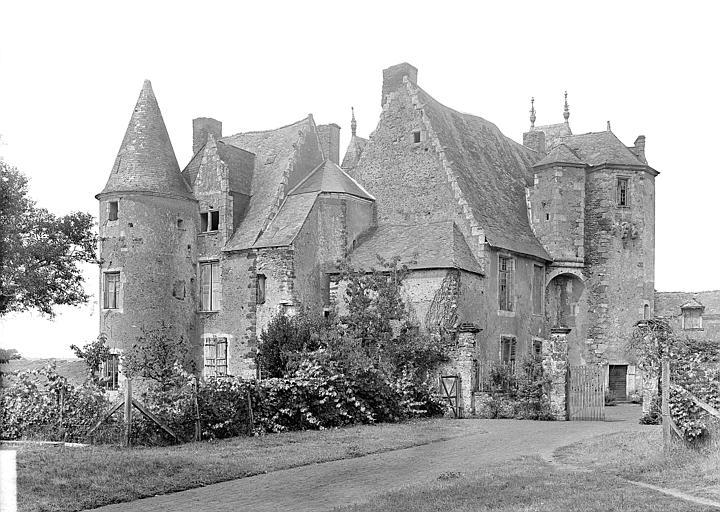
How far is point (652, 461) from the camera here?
15.6 m

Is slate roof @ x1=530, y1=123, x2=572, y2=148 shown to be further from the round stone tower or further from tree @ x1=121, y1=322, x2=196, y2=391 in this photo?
tree @ x1=121, y1=322, x2=196, y2=391

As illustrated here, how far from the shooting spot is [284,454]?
17875mm

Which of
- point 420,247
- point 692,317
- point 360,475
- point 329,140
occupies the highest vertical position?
point 329,140

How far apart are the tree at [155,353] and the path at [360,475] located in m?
13.2

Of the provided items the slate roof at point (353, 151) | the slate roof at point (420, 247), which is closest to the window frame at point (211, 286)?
the slate roof at point (420, 247)

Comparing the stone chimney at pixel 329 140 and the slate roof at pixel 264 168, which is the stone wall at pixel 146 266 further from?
the stone chimney at pixel 329 140

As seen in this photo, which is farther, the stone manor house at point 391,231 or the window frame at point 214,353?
the window frame at point 214,353

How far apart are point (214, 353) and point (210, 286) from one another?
2.60 meters

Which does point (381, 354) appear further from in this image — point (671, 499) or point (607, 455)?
point (671, 499)

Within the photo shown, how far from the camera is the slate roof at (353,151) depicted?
49250 mm

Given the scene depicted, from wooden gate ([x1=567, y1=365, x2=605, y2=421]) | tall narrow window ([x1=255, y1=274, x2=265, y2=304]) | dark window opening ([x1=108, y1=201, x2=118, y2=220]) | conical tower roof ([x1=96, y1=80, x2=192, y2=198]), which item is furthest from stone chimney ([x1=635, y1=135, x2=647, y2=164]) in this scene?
dark window opening ([x1=108, y1=201, x2=118, y2=220])

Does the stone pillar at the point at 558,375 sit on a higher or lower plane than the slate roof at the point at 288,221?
lower

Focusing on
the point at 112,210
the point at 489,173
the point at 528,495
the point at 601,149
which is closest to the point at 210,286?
the point at 112,210

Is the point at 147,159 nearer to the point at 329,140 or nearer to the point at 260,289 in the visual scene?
the point at 260,289
